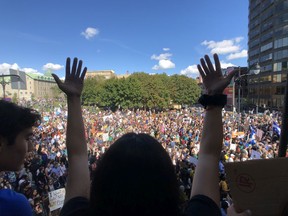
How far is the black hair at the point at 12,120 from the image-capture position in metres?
1.50

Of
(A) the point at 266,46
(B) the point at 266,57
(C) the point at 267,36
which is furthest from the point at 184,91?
(C) the point at 267,36

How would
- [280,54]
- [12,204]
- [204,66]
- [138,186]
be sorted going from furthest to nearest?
1. [280,54]
2. [204,66]
3. [12,204]
4. [138,186]

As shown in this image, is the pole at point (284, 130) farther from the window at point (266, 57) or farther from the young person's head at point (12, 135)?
the window at point (266, 57)

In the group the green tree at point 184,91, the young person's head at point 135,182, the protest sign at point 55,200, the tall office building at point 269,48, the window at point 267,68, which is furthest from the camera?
the green tree at point 184,91

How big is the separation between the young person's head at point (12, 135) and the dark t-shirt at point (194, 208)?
0.50m

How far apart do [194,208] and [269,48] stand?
82.2 metres

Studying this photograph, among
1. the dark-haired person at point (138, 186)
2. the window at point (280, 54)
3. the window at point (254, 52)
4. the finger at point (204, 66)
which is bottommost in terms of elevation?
the dark-haired person at point (138, 186)

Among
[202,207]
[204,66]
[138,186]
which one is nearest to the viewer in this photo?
[138,186]

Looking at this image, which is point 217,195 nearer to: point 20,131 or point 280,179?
point 280,179

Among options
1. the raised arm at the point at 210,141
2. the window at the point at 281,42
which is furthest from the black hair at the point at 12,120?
the window at the point at 281,42

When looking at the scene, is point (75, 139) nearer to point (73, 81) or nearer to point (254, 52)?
point (73, 81)

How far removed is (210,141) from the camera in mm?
1494

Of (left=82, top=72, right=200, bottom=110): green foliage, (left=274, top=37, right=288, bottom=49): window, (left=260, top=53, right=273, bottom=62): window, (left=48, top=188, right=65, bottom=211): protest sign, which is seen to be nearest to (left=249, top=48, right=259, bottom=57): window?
(left=260, top=53, right=273, bottom=62): window

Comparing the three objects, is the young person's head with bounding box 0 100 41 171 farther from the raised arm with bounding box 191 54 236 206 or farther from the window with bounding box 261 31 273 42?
the window with bounding box 261 31 273 42
